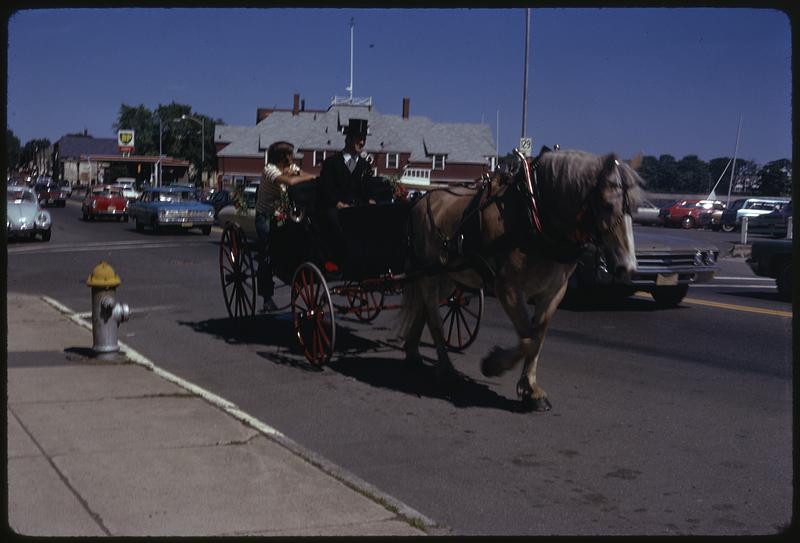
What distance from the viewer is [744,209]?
43.2m

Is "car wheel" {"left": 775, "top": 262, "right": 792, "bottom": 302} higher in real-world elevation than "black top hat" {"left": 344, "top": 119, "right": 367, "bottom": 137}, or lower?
lower

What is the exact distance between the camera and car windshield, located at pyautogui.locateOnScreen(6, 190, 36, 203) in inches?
1118

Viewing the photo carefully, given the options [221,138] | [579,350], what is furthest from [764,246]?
[221,138]

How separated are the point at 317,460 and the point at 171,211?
2741cm

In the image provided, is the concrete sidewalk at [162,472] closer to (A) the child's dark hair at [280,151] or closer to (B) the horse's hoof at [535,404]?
(B) the horse's hoof at [535,404]

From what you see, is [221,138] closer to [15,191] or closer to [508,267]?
[15,191]

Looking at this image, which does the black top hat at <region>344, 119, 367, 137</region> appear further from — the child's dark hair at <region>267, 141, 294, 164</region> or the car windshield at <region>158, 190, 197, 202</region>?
the car windshield at <region>158, 190, 197, 202</region>

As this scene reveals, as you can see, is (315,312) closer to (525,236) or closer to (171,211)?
(525,236)

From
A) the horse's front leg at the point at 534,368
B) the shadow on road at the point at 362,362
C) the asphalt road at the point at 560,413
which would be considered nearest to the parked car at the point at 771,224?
the asphalt road at the point at 560,413

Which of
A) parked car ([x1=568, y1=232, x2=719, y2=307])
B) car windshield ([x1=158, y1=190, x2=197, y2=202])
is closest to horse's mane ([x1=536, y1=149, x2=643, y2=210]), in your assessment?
parked car ([x1=568, y1=232, x2=719, y2=307])

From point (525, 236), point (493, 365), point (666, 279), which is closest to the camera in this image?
point (525, 236)

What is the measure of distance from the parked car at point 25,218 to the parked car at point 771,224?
2677 centimetres

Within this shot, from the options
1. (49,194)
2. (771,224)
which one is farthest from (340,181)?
(49,194)

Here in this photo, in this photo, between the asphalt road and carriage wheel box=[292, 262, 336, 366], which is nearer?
the asphalt road
